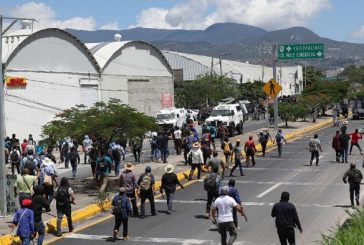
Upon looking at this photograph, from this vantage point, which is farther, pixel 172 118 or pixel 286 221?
pixel 172 118

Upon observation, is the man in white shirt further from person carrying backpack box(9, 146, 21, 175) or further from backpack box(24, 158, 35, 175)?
person carrying backpack box(9, 146, 21, 175)

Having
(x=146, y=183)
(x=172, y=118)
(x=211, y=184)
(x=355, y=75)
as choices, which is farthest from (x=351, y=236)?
(x=355, y=75)

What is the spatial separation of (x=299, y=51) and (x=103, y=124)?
2665cm

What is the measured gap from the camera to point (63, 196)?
1458cm

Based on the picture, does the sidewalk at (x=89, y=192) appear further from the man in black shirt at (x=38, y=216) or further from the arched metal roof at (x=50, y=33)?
the arched metal roof at (x=50, y=33)

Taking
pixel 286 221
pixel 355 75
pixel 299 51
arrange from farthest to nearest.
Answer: pixel 355 75 < pixel 299 51 < pixel 286 221

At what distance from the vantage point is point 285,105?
5159cm

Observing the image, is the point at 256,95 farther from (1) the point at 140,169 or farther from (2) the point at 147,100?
(1) the point at 140,169

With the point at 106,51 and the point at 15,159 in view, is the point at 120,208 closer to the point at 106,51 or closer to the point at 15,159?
the point at 15,159

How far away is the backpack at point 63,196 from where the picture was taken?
47.8 ft

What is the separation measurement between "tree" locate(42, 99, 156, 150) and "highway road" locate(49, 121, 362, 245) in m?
2.76

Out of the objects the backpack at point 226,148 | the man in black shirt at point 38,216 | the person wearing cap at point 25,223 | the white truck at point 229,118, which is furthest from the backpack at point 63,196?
the white truck at point 229,118

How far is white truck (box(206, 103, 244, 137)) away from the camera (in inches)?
1720

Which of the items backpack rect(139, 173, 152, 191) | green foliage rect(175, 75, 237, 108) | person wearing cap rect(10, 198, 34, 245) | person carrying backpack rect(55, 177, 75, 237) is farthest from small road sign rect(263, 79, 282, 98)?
green foliage rect(175, 75, 237, 108)
